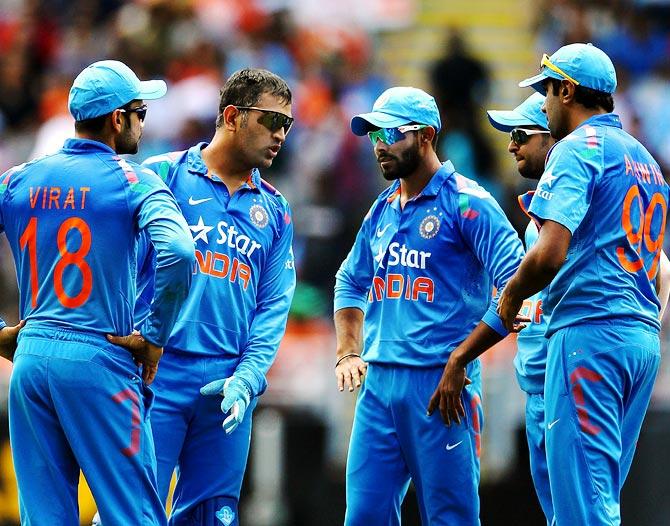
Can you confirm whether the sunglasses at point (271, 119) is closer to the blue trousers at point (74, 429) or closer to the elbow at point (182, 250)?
the elbow at point (182, 250)

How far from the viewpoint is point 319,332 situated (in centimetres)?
1184

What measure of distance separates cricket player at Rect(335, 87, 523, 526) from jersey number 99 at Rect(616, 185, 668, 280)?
26.2 inches

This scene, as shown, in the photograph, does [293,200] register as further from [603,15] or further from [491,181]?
[603,15]

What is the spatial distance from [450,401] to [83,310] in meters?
1.98

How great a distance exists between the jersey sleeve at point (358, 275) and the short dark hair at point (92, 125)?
180 centimetres

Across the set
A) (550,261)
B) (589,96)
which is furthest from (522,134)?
(550,261)

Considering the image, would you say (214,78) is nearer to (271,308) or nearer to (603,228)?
(271,308)

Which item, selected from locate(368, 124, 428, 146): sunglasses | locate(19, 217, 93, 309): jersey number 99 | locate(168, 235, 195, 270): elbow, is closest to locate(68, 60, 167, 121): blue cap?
locate(19, 217, 93, 309): jersey number 99

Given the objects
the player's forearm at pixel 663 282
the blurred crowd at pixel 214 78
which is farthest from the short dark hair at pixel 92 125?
the blurred crowd at pixel 214 78

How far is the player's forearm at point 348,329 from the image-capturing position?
300 inches

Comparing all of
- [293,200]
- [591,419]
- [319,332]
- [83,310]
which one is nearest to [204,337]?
[83,310]

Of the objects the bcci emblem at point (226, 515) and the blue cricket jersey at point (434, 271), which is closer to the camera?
the bcci emblem at point (226, 515)

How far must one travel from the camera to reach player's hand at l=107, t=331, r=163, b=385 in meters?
6.26

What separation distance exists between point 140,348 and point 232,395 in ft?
2.31
